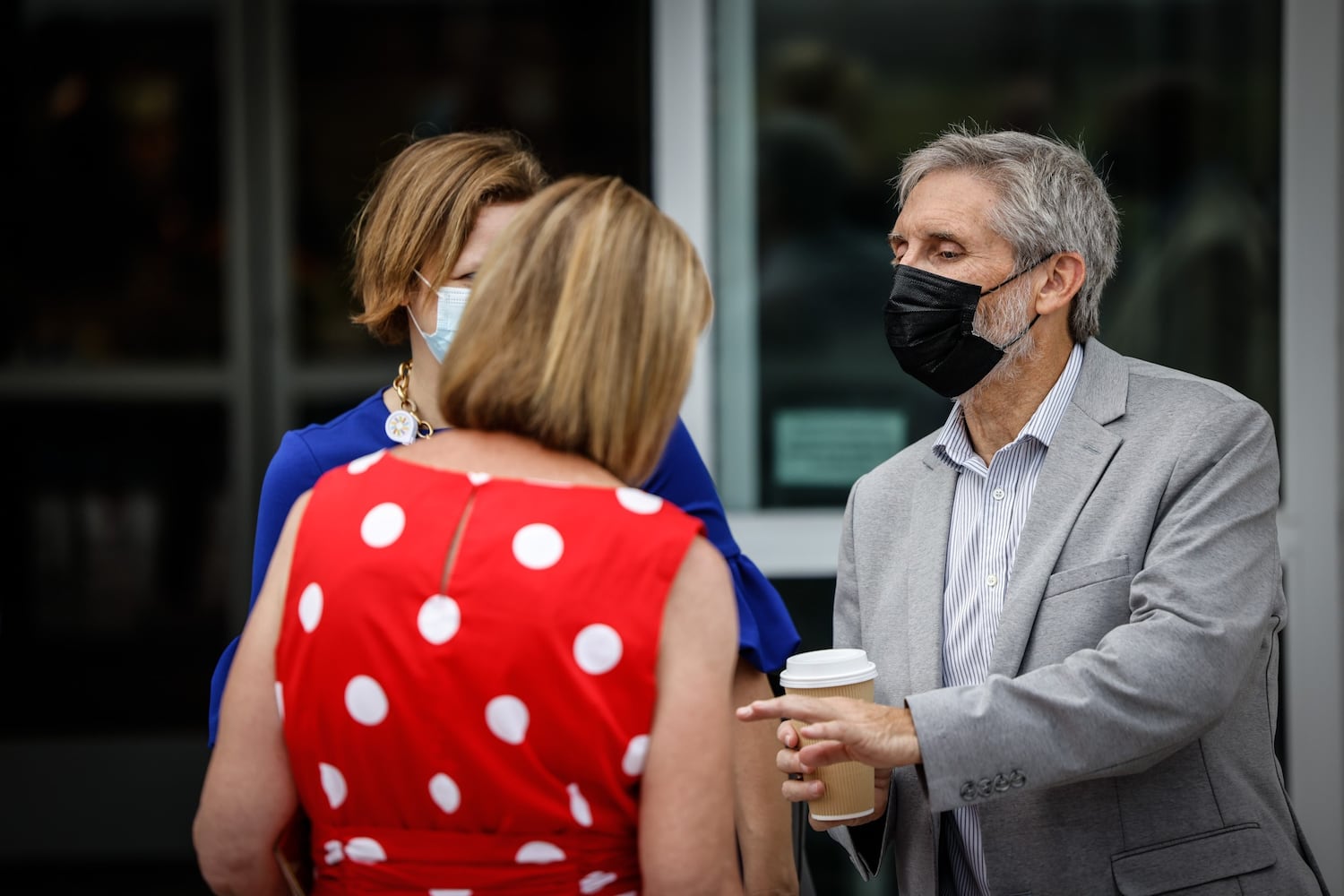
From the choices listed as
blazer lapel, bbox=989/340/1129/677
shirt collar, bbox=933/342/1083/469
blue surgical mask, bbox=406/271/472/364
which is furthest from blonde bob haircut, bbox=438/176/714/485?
shirt collar, bbox=933/342/1083/469

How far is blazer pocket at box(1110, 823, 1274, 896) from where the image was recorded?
194 centimetres

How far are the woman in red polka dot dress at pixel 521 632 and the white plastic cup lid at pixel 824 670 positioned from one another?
1.30 feet

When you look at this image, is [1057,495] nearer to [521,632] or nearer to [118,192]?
[521,632]

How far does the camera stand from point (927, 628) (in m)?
2.14

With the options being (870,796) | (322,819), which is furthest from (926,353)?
(322,819)

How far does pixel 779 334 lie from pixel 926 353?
77.5 inches

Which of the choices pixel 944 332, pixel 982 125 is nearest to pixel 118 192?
pixel 982 125

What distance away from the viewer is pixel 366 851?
1496mm

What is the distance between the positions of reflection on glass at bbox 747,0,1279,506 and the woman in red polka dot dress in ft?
8.89

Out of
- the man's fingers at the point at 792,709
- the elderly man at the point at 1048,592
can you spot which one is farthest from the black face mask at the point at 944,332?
the man's fingers at the point at 792,709

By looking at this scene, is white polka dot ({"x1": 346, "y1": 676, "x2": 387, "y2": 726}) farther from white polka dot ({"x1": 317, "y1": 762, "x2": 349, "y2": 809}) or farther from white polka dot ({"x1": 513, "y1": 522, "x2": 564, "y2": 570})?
white polka dot ({"x1": 513, "y1": 522, "x2": 564, "y2": 570})

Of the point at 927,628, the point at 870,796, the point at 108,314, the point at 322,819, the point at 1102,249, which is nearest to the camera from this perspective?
Answer: the point at 322,819

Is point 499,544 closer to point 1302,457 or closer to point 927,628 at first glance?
point 927,628

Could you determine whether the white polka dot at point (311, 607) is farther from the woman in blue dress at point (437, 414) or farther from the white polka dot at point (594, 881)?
the woman in blue dress at point (437, 414)
